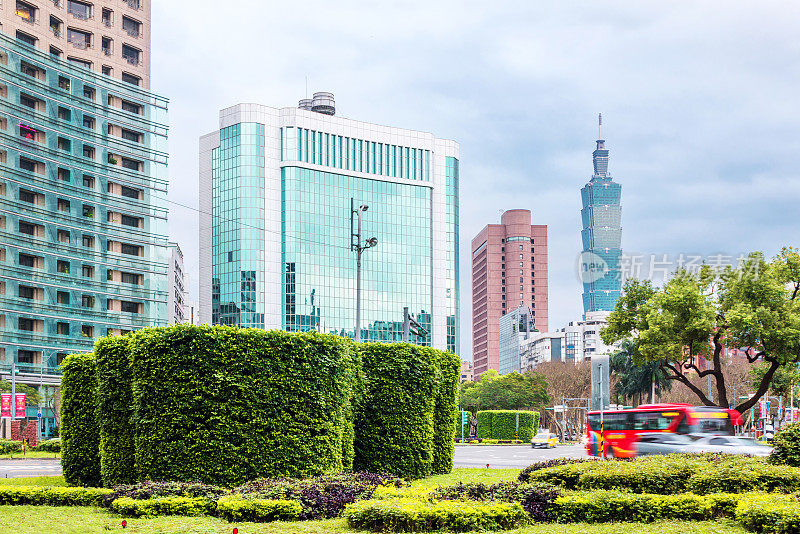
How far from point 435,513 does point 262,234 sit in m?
106

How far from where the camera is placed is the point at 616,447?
37906 millimetres

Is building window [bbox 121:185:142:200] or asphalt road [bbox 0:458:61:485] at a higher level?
building window [bbox 121:185:142:200]

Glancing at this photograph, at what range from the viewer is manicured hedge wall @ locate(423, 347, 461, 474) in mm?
23250

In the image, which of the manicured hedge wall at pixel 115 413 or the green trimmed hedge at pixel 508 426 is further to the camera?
the green trimmed hedge at pixel 508 426

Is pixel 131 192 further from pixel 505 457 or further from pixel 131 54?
pixel 505 457

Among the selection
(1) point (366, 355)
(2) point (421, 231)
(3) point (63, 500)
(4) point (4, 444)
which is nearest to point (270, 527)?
(3) point (63, 500)

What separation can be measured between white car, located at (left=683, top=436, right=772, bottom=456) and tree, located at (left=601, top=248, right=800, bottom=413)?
4.79m

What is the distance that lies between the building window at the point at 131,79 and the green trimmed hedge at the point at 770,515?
277ft

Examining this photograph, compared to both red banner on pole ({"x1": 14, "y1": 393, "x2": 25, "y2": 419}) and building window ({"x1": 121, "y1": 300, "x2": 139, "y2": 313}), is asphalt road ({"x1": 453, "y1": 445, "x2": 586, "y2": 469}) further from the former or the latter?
building window ({"x1": 121, "y1": 300, "x2": 139, "y2": 313})

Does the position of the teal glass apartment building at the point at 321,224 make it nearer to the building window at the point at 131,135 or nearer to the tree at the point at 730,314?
the building window at the point at 131,135

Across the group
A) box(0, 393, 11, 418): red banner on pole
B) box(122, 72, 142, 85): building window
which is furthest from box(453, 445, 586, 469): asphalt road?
box(122, 72, 142, 85): building window

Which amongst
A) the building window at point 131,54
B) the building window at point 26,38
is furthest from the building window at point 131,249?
the building window at point 26,38

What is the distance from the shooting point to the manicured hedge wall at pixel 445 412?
76.3ft

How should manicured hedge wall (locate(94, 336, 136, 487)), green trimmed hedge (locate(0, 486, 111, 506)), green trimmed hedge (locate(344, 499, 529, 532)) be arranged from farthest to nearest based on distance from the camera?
1. manicured hedge wall (locate(94, 336, 136, 487))
2. green trimmed hedge (locate(0, 486, 111, 506))
3. green trimmed hedge (locate(344, 499, 529, 532))
